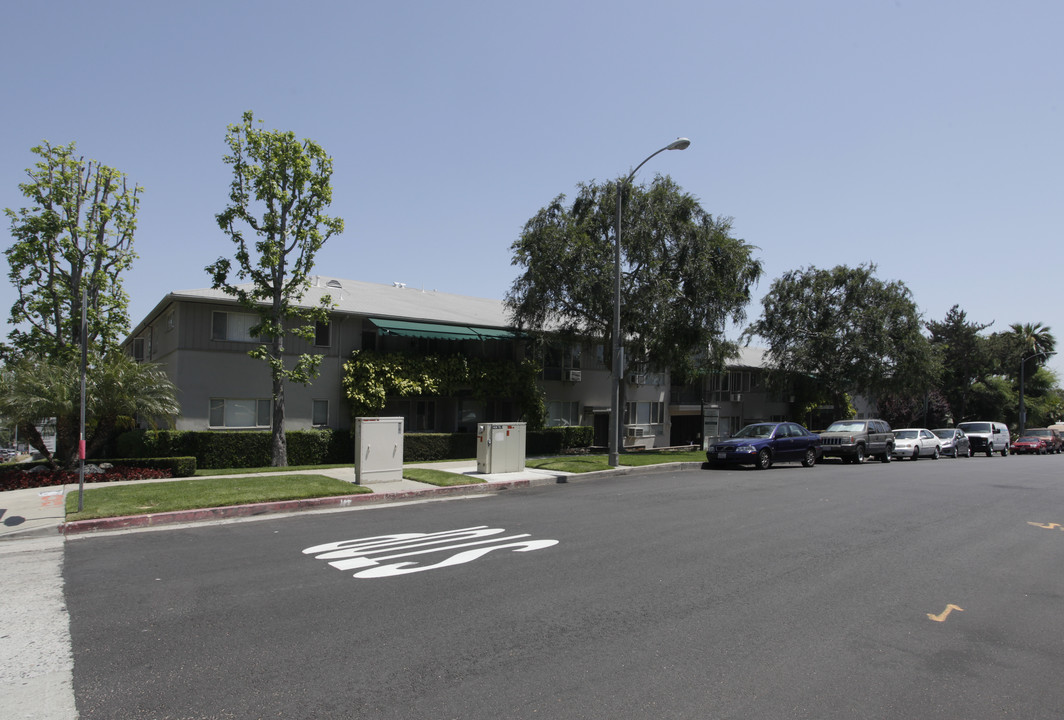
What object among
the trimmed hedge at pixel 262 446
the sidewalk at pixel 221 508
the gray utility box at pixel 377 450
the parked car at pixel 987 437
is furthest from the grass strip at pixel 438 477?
the parked car at pixel 987 437

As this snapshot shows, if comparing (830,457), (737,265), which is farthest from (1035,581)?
(830,457)

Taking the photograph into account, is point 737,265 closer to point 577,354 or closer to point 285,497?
point 577,354

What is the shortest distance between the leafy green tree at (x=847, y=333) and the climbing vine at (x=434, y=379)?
61.3ft

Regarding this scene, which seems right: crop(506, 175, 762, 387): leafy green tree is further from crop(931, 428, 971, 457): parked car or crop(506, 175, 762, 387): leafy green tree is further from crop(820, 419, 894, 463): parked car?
crop(931, 428, 971, 457): parked car

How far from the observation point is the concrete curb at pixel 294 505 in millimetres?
10516

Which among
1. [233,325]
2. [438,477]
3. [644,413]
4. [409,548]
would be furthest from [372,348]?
[409,548]

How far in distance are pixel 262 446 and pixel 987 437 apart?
3627cm

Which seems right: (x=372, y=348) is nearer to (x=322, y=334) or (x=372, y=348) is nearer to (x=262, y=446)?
(x=322, y=334)

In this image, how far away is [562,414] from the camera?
32.7 metres

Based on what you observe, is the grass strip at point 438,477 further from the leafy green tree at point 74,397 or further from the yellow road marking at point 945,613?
the yellow road marking at point 945,613

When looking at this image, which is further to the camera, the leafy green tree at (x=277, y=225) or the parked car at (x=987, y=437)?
the parked car at (x=987, y=437)

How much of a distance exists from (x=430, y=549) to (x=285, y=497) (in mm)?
5224

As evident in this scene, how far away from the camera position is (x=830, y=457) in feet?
96.2

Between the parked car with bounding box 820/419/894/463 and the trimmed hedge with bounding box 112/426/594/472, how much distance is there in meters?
11.6
